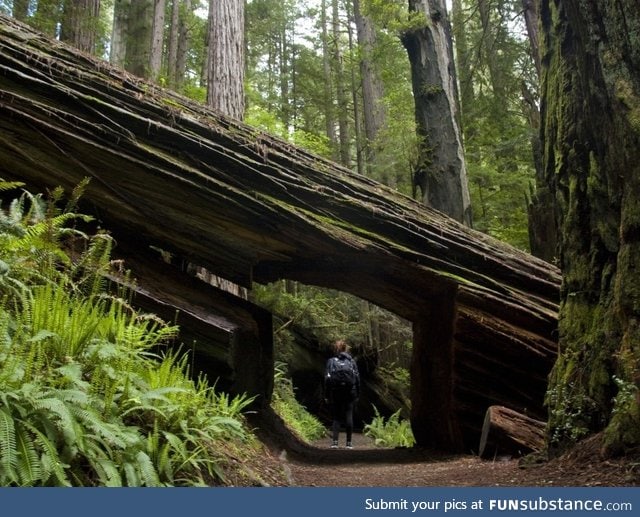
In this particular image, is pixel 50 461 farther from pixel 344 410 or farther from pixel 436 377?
pixel 344 410

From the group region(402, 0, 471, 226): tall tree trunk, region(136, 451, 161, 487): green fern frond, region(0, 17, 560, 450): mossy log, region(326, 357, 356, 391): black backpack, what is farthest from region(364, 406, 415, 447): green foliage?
region(136, 451, 161, 487): green fern frond

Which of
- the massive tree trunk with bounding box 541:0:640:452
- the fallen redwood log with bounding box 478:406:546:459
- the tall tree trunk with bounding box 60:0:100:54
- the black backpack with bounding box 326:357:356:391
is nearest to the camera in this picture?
the massive tree trunk with bounding box 541:0:640:452

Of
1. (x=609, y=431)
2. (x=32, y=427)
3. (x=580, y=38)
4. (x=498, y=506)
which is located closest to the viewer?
(x=32, y=427)

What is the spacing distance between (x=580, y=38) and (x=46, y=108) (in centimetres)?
543

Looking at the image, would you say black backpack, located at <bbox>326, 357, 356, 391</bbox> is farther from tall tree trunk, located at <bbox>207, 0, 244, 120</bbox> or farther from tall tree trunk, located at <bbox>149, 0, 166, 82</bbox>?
tall tree trunk, located at <bbox>149, 0, 166, 82</bbox>

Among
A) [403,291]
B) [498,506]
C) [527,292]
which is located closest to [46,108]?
[403,291]

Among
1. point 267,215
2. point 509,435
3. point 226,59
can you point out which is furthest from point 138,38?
point 509,435

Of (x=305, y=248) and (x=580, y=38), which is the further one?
(x=305, y=248)

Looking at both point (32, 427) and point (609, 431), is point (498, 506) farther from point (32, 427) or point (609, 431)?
point (32, 427)

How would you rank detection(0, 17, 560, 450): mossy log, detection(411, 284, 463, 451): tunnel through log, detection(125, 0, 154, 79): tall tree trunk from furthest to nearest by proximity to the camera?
detection(125, 0, 154, 79): tall tree trunk → detection(411, 284, 463, 451): tunnel through log → detection(0, 17, 560, 450): mossy log

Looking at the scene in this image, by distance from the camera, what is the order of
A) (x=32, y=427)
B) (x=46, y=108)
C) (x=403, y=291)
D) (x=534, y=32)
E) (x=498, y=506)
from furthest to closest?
(x=534, y=32)
(x=403, y=291)
(x=46, y=108)
(x=498, y=506)
(x=32, y=427)

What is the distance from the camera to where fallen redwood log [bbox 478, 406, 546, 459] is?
5656 millimetres

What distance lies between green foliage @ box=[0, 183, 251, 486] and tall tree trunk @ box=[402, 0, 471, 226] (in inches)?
255

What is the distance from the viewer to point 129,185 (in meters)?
6.18
